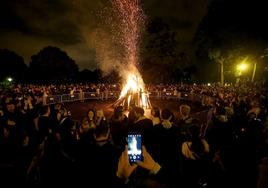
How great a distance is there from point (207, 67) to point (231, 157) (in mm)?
53159

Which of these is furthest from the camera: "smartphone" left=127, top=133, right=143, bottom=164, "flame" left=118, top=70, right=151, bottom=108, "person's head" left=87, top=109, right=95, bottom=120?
"flame" left=118, top=70, right=151, bottom=108

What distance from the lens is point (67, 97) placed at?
26.9m

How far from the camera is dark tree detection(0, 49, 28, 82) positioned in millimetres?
73431

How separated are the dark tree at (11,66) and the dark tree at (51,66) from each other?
5.19 meters

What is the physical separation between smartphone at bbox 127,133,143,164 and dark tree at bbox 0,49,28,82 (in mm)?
77862

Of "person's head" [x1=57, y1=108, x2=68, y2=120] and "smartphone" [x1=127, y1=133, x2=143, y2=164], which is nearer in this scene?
"smartphone" [x1=127, y1=133, x2=143, y2=164]

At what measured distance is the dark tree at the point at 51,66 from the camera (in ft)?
238

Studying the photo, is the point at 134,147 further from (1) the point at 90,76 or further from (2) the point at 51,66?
(1) the point at 90,76

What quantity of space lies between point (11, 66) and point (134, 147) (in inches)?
3174

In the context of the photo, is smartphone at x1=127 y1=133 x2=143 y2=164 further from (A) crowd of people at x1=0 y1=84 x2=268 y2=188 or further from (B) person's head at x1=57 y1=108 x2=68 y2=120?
(B) person's head at x1=57 y1=108 x2=68 y2=120

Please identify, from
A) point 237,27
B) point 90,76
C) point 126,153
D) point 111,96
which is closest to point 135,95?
point 111,96

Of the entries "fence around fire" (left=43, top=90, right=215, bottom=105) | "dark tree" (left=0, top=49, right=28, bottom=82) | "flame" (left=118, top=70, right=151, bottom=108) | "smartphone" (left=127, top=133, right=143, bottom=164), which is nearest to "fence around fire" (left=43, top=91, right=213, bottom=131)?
"fence around fire" (left=43, top=90, right=215, bottom=105)

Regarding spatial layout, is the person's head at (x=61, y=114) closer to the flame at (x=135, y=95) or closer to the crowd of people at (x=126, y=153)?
the crowd of people at (x=126, y=153)

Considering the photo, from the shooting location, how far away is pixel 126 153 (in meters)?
4.09
